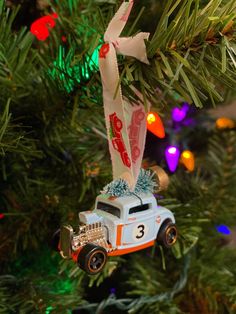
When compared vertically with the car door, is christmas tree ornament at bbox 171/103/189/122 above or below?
above

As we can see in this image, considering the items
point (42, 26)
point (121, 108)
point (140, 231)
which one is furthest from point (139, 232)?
point (42, 26)

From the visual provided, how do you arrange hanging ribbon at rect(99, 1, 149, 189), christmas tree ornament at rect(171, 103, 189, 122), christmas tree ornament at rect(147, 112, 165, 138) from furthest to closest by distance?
christmas tree ornament at rect(171, 103, 189, 122), christmas tree ornament at rect(147, 112, 165, 138), hanging ribbon at rect(99, 1, 149, 189)

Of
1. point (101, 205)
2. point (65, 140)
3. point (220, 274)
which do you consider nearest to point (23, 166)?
point (65, 140)

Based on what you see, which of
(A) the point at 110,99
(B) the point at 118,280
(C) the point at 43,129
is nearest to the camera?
(A) the point at 110,99

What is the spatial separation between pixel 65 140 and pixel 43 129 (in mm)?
51

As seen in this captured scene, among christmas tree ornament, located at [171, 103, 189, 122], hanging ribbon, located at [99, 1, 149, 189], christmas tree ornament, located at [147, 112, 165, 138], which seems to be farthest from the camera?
christmas tree ornament, located at [171, 103, 189, 122]

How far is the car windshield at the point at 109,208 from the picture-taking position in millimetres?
330

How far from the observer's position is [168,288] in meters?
0.50

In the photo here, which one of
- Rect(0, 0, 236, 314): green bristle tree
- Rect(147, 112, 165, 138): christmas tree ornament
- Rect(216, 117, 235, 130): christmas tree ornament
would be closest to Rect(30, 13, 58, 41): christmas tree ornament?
Rect(0, 0, 236, 314): green bristle tree

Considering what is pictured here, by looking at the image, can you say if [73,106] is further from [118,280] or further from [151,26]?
[118,280]

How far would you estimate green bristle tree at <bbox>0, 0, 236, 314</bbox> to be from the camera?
1.12 feet

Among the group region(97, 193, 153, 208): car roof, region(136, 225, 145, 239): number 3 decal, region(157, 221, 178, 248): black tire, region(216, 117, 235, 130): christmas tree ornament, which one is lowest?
region(157, 221, 178, 248): black tire

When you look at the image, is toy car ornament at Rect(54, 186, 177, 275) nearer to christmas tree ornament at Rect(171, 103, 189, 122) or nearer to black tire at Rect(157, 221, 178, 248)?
black tire at Rect(157, 221, 178, 248)

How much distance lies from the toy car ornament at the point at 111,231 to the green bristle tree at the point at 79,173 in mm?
75
